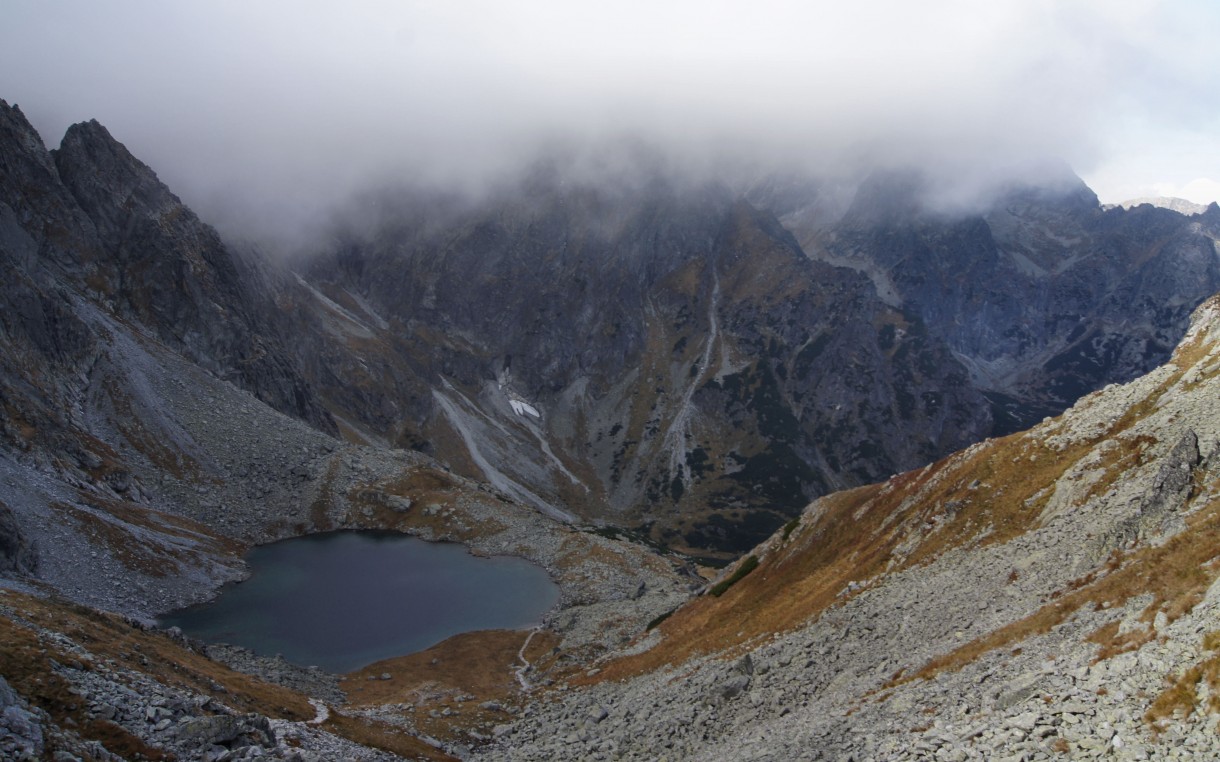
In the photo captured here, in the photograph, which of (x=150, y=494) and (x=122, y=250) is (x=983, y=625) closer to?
(x=150, y=494)

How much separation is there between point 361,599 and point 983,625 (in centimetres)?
9752

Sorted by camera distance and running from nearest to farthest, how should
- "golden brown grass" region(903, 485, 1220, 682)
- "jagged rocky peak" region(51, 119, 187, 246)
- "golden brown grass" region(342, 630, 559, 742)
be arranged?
"golden brown grass" region(903, 485, 1220, 682), "golden brown grass" region(342, 630, 559, 742), "jagged rocky peak" region(51, 119, 187, 246)

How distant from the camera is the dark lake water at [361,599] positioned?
312 feet

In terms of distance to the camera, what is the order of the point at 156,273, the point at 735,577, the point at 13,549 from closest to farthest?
the point at 735,577
the point at 13,549
the point at 156,273

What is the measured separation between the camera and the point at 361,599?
112812mm

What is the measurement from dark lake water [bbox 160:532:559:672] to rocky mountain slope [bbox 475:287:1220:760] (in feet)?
137

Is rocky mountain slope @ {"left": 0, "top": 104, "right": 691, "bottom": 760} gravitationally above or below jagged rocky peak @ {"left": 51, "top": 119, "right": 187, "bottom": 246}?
below

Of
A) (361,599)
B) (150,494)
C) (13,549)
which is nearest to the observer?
(13,549)

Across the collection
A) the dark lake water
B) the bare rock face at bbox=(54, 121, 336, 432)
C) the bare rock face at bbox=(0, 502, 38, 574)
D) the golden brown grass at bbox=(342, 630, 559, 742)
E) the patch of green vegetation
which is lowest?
the patch of green vegetation

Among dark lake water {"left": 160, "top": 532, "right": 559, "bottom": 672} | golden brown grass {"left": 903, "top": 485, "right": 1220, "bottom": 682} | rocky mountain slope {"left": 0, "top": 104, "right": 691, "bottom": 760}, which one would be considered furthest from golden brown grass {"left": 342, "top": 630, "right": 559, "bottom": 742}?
golden brown grass {"left": 903, "top": 485, "right": 1220, "bottom": 682}

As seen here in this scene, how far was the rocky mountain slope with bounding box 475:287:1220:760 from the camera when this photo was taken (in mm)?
22625

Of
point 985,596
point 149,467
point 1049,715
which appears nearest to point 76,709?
point 1049,715

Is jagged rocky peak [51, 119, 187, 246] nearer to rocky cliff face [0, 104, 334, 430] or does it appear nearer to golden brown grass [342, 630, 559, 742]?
rocky cliff face [0, 104, 334, 430]

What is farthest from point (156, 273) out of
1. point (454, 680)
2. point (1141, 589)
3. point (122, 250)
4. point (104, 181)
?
point (1141, 589)
